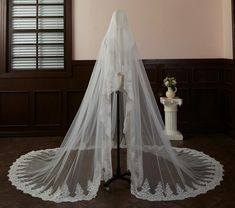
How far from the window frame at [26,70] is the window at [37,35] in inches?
0.8

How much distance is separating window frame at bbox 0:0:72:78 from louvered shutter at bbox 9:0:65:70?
0.07 m

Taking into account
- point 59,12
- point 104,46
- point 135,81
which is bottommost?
point 135,81

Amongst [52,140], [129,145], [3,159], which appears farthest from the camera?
[52,140]

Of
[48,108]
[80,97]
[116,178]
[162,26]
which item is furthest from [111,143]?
[162,26]

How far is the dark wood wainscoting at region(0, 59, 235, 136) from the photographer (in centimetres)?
520

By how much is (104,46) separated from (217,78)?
3.04 metres

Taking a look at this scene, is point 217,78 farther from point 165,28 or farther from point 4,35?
point 4,35

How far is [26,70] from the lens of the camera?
17.1 ft

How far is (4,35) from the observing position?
5.09 m

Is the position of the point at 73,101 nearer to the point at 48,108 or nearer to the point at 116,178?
the point at 48,108

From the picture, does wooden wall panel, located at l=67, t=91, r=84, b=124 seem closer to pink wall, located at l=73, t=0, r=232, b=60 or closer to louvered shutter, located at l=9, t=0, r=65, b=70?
louvered shutter, located at l=9, t=0, r=65, b=70

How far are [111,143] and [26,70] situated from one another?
2.96 m

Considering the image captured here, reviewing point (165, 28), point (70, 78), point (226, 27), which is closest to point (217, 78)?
point (226, 27)

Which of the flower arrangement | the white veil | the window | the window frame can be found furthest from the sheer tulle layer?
the window
